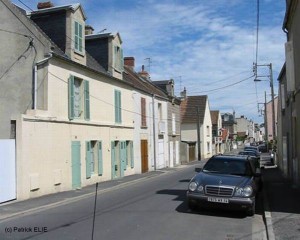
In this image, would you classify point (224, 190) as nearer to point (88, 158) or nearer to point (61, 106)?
point (61, 106)

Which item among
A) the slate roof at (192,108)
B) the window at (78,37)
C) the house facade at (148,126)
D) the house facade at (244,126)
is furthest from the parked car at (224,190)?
the house facade at (244,126)

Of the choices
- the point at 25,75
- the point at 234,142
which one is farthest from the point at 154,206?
the point at 234,142

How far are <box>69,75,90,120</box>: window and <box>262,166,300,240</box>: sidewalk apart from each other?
915 cm

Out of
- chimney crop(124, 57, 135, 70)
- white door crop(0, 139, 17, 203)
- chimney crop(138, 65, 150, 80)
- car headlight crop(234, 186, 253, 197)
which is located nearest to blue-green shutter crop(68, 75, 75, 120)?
white door crop(0, 139, 17, 203)

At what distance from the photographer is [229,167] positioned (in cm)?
1364

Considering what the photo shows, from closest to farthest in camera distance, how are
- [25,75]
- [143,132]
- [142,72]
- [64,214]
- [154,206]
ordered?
1. [64,214]
2. [154,206]
3. [25,75]
4. [143,132]
5. [142,72]

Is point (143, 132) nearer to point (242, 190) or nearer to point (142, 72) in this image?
point (142, 72)

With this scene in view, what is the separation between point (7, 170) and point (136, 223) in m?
Answer: 6.38

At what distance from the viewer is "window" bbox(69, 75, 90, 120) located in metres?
20.6

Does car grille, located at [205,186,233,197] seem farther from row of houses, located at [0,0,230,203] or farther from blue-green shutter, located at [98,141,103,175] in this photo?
blue-green shutter, located at [98,141,103,175]

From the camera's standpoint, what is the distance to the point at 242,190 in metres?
12.0

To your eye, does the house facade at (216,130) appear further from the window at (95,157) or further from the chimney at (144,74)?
the window at (95,157)

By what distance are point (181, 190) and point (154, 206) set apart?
5.07 m

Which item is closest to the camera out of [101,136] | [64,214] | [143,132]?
[64,214]
